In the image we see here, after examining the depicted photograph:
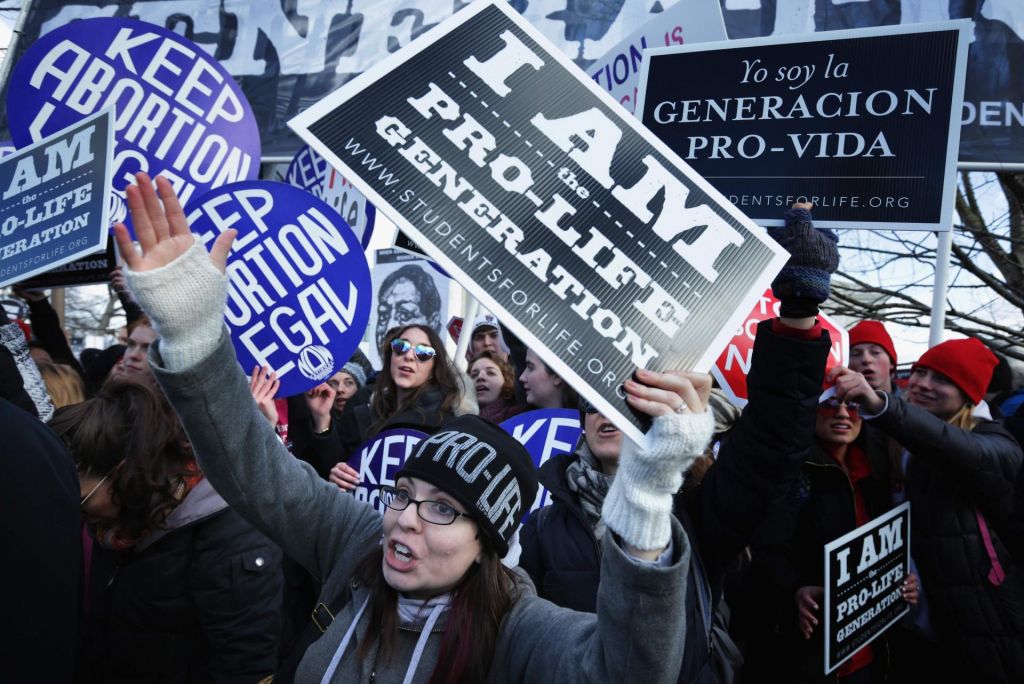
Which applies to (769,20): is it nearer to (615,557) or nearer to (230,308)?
(230,308)

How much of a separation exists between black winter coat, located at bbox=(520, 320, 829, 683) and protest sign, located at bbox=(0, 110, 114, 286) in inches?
98.9

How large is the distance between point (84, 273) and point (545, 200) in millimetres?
4217

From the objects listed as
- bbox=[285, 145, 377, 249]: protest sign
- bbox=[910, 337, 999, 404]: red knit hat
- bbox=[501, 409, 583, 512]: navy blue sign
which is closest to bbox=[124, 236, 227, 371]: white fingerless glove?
bbox=[501, 409, 583, 512]: navy blue sign

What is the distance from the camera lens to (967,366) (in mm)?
2895

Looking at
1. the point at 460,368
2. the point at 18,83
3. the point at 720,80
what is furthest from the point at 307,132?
the point at 18,83

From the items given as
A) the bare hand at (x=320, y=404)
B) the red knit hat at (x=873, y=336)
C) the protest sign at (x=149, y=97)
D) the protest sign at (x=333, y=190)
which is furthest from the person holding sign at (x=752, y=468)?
the protest sign at (x=333, y=190)

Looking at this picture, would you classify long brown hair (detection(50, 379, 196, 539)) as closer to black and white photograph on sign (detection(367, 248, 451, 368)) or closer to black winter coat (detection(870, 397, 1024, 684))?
black winter coat (detection(870, 397, 1024, 684))

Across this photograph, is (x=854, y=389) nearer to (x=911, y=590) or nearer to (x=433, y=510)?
(x=911, y=590)

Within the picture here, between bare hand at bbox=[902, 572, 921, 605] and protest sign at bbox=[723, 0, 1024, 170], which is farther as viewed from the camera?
protest sign at bbox=[723, 0, 1024, 170]

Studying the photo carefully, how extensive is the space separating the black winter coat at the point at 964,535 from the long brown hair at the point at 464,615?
150 centimetres

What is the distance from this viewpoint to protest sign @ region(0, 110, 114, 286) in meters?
3.37

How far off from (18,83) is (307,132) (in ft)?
9.79

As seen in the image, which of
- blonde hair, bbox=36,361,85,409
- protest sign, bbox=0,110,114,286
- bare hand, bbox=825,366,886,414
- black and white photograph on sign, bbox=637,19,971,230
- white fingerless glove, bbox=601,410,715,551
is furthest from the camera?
blonde hair, bbox=36,361,85,409

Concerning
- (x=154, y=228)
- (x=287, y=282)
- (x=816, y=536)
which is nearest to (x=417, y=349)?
(x=287, y=282)
